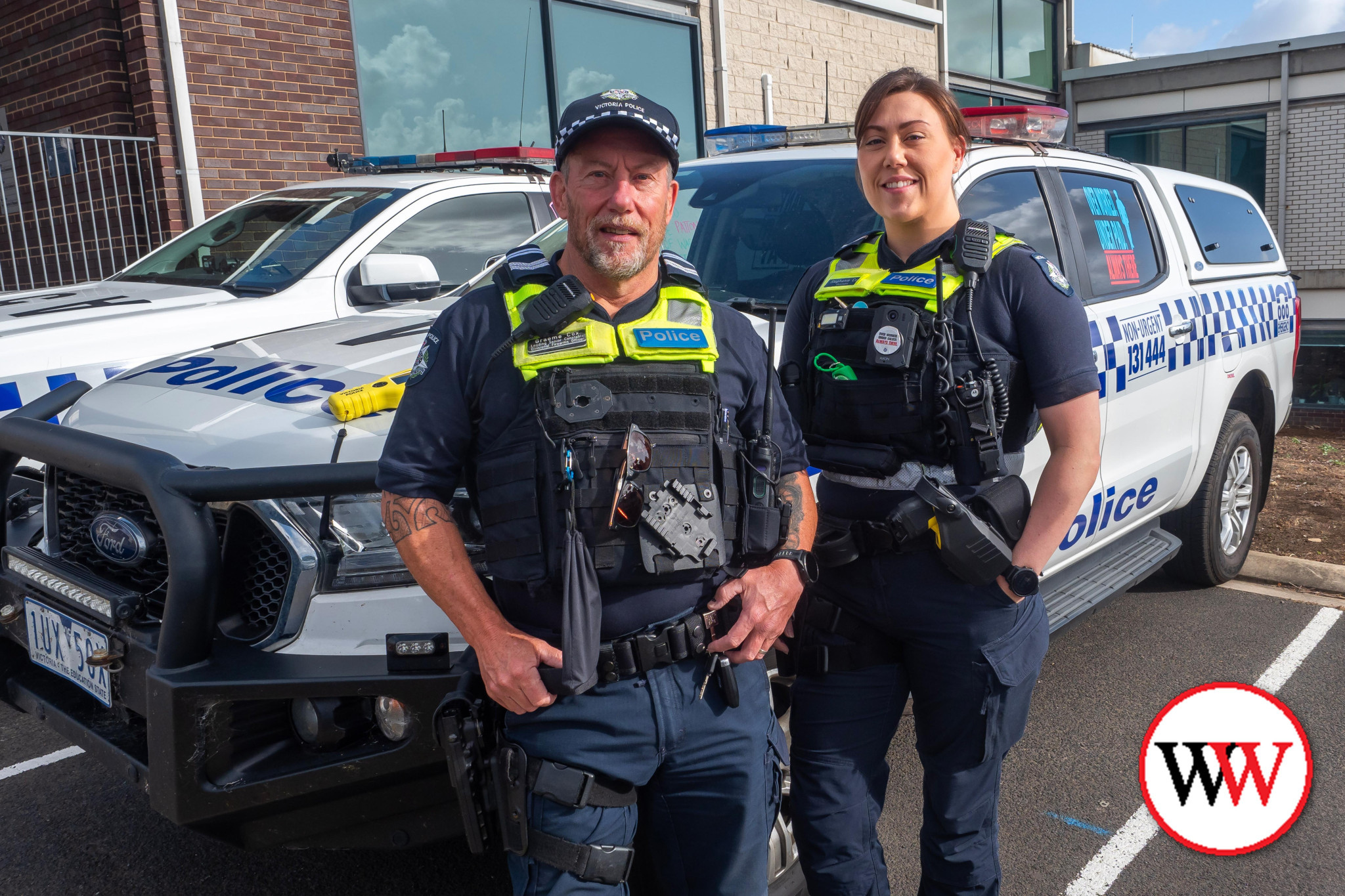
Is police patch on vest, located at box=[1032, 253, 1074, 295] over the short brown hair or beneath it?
beneath

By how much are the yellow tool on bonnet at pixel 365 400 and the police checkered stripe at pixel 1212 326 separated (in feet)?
7.04

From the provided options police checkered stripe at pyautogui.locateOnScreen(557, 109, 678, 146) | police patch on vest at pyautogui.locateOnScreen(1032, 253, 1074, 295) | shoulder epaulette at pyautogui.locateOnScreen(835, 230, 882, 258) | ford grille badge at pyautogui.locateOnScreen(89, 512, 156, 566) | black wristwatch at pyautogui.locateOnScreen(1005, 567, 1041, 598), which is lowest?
black wristwatch at pyautogui.locateOnScreen(1005, 567, 1041, 598)

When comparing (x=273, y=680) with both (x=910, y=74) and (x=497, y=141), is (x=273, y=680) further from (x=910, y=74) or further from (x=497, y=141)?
(x=497, y=141)

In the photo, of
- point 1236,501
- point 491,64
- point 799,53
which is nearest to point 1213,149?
point 799,53

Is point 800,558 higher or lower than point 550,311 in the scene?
lower

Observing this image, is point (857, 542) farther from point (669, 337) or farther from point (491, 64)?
point (491, 64)

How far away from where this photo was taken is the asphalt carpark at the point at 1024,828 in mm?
2801

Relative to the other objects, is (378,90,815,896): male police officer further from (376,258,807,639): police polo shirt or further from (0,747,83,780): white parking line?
(0,747,83,780): white parking line

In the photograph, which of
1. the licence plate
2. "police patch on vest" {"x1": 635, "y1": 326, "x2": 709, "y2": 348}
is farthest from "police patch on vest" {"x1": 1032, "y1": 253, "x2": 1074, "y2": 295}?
the licence plate

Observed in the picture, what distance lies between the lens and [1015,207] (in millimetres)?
3521

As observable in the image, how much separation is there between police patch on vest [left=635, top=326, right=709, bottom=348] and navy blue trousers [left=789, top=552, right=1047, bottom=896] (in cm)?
66

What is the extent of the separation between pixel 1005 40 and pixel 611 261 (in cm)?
1782

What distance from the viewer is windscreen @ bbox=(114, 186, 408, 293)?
185 inches

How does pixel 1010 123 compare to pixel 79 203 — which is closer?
pixel 1010 123
